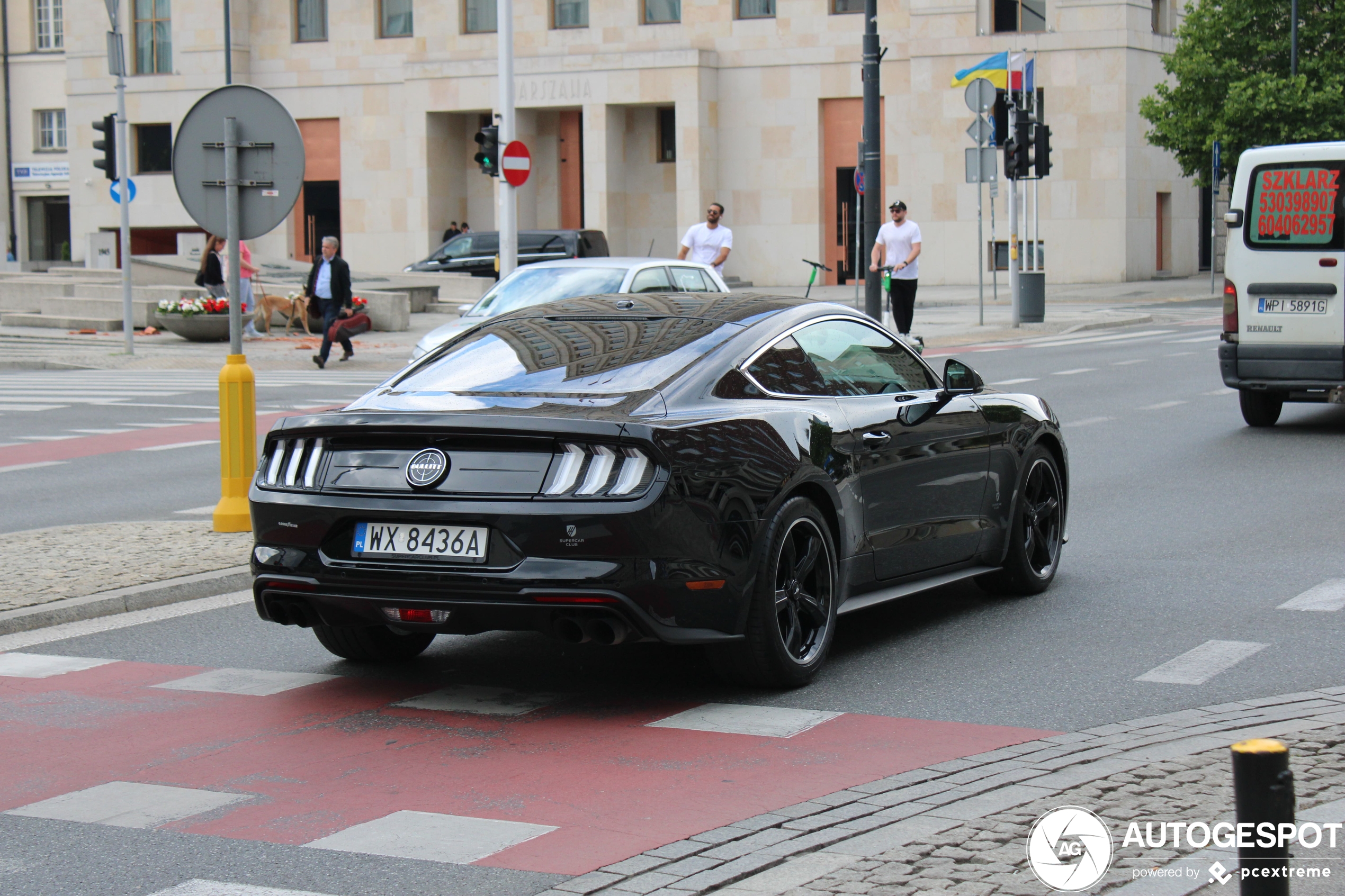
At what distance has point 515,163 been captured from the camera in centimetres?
2481

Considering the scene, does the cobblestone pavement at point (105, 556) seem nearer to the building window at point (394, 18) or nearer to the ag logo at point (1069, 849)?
the ag logo at point (1069, 849)

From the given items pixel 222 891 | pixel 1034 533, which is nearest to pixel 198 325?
pixel 1034 533

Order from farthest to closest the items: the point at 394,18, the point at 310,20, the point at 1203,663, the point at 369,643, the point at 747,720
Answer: the point at 310,20
the point at 394,18
the point at 369,643
the point at 1203,663
the point at 747,720

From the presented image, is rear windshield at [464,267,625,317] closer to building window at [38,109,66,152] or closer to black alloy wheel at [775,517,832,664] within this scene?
black alloy wheel at [775,517,832,664]

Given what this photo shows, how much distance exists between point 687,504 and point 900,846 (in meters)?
1.72

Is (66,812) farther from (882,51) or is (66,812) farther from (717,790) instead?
(882,51)

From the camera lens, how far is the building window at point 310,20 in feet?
197

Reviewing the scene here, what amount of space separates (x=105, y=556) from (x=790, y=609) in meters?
4.22

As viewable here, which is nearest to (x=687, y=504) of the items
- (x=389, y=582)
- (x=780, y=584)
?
(x=780, y=584)

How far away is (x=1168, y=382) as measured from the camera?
66.4ft

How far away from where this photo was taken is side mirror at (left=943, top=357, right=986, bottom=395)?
7.61 m

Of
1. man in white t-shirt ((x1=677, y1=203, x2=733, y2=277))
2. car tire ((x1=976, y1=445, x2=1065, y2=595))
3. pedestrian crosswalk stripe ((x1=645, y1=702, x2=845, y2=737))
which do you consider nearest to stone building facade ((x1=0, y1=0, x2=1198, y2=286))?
man in white t-shirt ((x1=677, y1=203, x2=733, y2=277))

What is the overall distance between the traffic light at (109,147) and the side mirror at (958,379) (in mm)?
23250

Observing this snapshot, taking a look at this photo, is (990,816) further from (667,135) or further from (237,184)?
(667,135)
